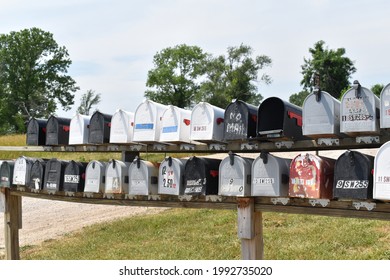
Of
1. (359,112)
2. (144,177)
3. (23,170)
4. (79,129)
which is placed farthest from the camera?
(23,170)

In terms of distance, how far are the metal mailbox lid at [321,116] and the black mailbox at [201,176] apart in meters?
0.79

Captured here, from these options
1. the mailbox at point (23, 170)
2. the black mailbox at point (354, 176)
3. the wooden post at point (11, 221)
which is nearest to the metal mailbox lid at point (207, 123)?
the black mailbox at point (354, 176)

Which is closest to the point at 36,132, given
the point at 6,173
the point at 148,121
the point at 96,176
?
the point at 6,173

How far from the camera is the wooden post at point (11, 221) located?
5371 mm

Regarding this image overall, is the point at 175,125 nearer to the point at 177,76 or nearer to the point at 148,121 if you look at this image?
the point at 148,121

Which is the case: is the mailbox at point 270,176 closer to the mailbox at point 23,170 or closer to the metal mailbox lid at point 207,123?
the metal mailbox lid at point 207,123

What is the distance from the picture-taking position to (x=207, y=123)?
3.50m

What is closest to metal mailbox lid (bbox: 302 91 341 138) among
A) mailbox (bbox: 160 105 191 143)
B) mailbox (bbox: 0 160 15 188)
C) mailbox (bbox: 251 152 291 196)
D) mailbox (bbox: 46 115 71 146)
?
mailbox (bbox: 251 152 291 196)

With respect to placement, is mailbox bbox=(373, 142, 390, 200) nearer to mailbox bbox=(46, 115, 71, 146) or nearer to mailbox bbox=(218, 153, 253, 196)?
mailbox bbox=(218, 153, 253, 196)

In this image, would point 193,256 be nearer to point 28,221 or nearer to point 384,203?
point 384,203

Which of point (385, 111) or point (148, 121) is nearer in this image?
point (385, 111)

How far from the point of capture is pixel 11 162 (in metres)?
5.13

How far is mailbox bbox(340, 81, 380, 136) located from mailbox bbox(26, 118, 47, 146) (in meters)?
3.19

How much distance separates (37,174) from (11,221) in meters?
1.02
